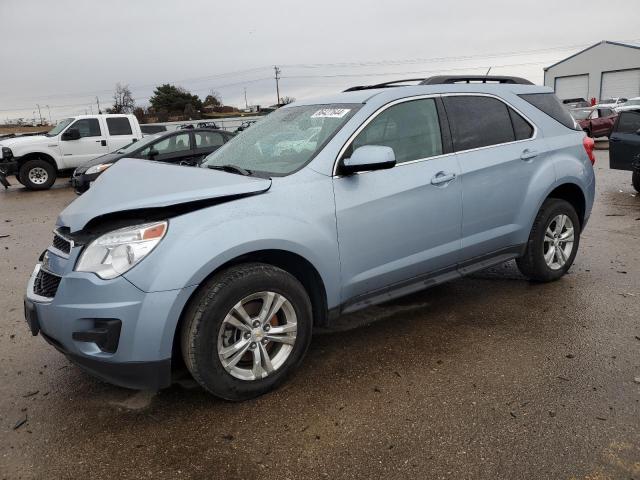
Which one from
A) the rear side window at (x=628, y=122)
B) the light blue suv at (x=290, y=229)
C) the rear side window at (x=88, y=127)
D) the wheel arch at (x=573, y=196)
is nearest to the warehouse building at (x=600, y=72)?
the rear side window at (x=628, y=122)

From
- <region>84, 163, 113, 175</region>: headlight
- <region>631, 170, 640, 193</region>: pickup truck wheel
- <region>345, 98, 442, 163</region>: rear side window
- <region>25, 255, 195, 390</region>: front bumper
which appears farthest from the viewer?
<region>84, 163, 113, 175</region>: headlight

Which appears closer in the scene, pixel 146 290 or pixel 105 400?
pixel 146 290

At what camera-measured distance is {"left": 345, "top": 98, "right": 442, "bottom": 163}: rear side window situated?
356 centimetres

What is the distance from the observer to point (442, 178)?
372cm

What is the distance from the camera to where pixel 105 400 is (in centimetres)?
316

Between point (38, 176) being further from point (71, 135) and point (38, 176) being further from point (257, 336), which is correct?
point (257, 336)

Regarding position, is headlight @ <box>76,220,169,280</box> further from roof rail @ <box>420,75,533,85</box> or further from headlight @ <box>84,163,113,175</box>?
headlight @ <box>84,163,113,175</box>

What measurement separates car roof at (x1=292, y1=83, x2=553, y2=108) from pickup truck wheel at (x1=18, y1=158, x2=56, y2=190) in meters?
Answer: 12.4

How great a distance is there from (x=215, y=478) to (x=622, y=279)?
4239 mm

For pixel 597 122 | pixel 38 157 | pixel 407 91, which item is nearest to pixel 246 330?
pixel 407 91

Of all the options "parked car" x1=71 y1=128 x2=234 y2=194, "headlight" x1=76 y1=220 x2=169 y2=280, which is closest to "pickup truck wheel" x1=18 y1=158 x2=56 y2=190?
"parked car" x1=71 y1=128 x2=234 y2=194

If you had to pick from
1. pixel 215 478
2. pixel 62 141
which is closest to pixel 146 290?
pixel 215 478

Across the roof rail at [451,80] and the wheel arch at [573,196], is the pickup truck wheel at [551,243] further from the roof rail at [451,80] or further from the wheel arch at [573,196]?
the roof rail at [451,80]

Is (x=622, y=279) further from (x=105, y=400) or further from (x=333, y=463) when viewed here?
(x=105, y=400)
